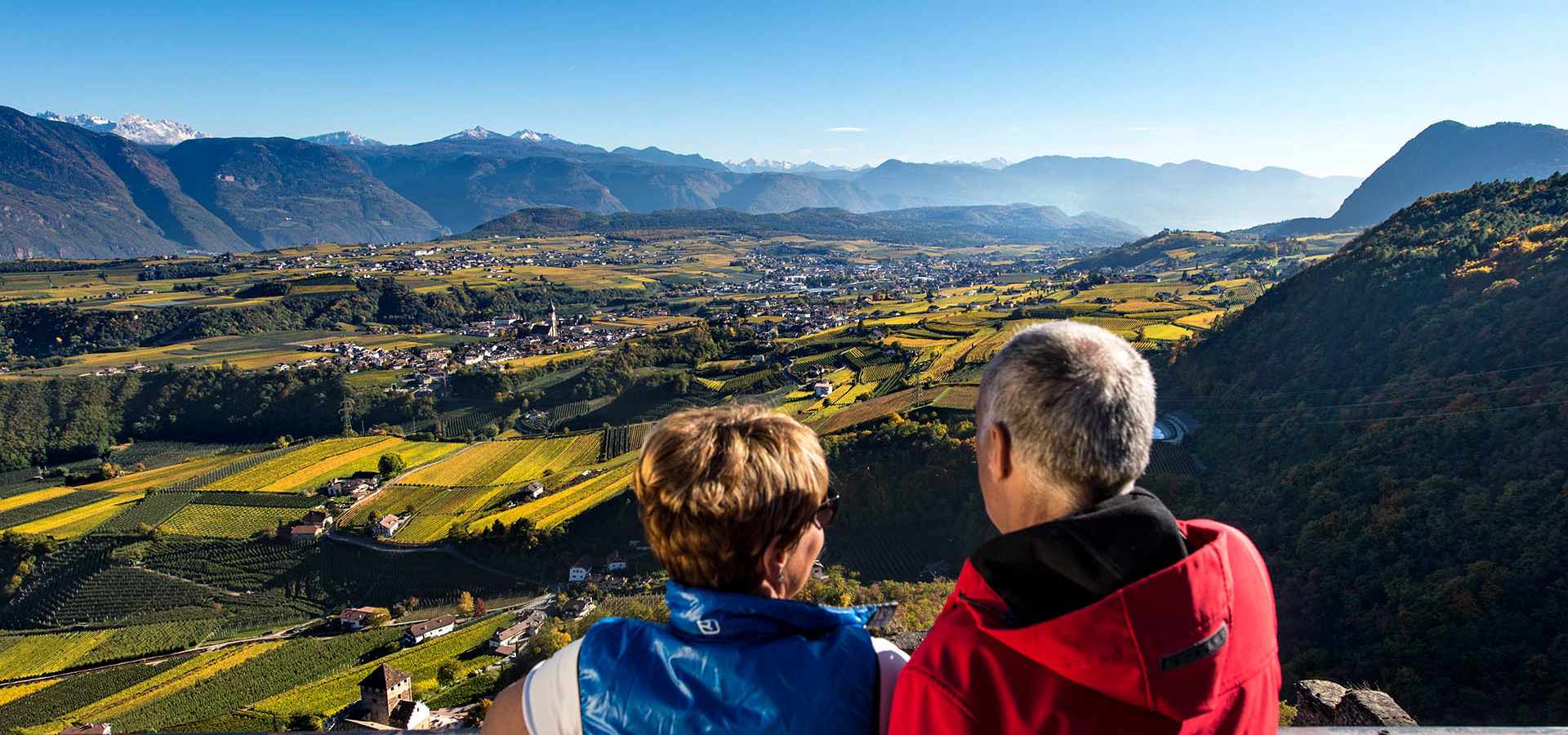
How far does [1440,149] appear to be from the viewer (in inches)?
3846

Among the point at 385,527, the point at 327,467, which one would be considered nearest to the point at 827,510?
the point at 385,527

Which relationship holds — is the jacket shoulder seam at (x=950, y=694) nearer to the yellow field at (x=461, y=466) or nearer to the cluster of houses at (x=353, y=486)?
the yellow field at (x=461, y=466)

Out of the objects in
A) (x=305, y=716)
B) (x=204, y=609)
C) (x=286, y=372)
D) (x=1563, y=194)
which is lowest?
(x=204, y=609)

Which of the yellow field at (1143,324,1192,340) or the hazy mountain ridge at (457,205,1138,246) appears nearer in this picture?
the yellow field at (1143,324,1192,340)

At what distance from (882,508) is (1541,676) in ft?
46.6

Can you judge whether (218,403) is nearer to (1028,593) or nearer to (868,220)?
(1028,593)

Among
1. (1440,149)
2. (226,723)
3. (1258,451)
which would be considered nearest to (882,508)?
(1258,451)

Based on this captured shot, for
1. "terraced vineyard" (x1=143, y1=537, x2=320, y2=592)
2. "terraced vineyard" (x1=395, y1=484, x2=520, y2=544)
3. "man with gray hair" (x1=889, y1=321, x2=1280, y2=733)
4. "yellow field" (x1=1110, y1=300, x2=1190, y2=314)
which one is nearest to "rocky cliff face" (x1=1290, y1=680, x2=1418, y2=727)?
"man with gray hair" (x1=889, y1=321, x2=1280, y2=733)

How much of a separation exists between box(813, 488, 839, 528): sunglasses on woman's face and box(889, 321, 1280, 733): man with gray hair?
13.0 inches

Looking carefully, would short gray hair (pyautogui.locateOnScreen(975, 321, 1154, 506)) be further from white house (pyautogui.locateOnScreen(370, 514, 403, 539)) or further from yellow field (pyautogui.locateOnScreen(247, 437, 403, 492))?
yellow field (pyautogui.locateOnScreen(247, 437, 403, 492))

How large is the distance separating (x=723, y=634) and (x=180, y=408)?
5495cm

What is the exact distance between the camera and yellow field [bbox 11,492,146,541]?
26078mm

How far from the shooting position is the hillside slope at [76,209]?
508 ft

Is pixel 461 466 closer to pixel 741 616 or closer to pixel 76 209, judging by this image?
pixel 741 616
